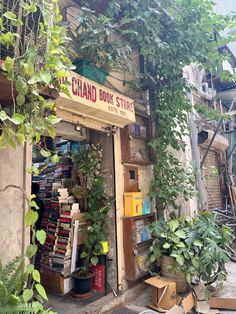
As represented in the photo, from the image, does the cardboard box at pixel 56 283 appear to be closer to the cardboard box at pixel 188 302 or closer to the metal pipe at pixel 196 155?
the cardboard box at pixel 188 302

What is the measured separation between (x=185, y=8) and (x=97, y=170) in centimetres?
275

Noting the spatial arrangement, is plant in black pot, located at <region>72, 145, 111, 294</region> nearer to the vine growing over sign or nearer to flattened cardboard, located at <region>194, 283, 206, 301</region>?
flattened cardboard, located at <region>194, 283, 206, 301</region>

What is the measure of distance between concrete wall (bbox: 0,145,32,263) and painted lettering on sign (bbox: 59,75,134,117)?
817 mm

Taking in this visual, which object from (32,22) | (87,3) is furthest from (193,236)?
(87,3)

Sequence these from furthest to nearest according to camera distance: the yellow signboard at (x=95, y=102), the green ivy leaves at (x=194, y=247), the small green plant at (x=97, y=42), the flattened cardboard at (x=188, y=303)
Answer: the green ivy leaves at (x=194, y=247) < the flattened cardboard at (x=188, y=303) < the small green plant at (x=97, y=42) < the yellow signboard at (x=95, y=102)

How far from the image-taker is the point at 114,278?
3.50 meters

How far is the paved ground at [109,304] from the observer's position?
3.10 metres

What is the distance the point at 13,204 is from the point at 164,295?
226 centimetres

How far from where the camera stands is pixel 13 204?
2.30 metres

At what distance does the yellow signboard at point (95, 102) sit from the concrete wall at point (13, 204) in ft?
2.36

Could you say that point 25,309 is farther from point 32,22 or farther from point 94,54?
point 94,54

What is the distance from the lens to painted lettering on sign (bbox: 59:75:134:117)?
266 centimetres

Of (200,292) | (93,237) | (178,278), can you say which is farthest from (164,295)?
(93,237)

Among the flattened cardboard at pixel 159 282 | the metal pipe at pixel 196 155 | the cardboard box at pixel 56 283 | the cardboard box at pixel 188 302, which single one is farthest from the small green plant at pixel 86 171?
→ the metal pipe at pixel 196 155
